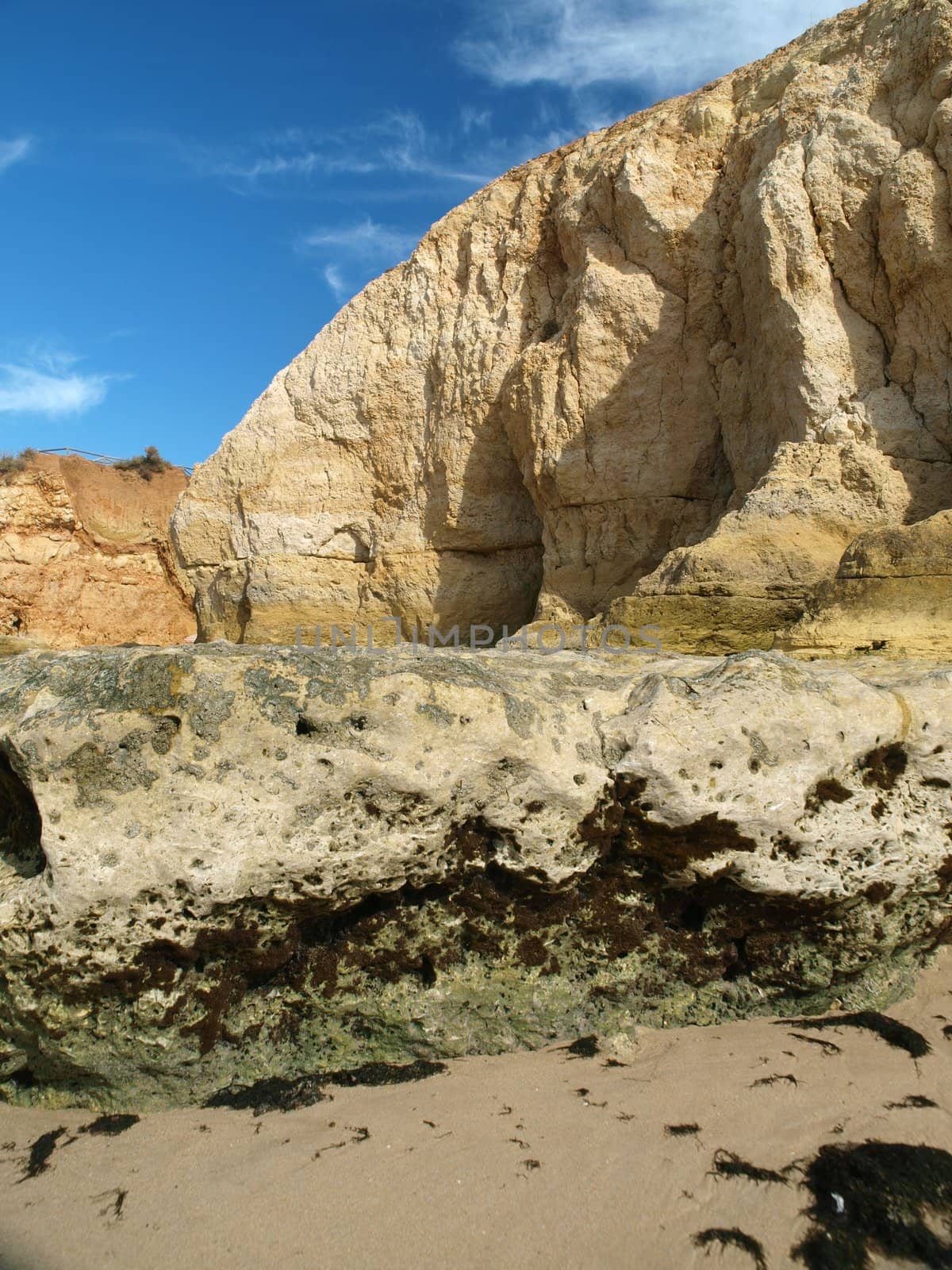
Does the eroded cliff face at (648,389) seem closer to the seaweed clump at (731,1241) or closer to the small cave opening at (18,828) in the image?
the seaweed clump at (731,1241)

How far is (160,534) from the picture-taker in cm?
2012

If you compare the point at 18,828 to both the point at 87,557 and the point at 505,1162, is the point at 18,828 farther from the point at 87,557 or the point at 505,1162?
the point at 87,557

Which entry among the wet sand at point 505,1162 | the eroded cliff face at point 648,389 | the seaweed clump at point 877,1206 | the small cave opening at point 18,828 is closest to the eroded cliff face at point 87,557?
the eroded cliff face at point 648,389

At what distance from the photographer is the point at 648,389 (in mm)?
7793

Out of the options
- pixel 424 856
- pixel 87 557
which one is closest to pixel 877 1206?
pixel 424 856

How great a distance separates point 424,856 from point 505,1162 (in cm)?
86

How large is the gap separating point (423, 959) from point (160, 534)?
1899cm

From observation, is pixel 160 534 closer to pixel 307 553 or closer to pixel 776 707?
pixel 307 553

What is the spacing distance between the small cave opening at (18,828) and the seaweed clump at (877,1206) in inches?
91.6

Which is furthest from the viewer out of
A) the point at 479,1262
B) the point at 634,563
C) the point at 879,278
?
the point at 634,563

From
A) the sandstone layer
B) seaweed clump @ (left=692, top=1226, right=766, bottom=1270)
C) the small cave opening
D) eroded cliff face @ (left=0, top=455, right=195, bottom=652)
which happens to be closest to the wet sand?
seaweed clump @ (left=692, top=1226, right=766, bottom=1270)

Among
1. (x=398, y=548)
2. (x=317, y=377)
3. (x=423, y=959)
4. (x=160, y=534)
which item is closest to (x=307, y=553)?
(x=398, y=548)

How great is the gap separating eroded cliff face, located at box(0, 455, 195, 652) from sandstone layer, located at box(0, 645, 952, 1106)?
52.1 feet

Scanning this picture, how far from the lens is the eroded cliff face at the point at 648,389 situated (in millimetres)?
5855
